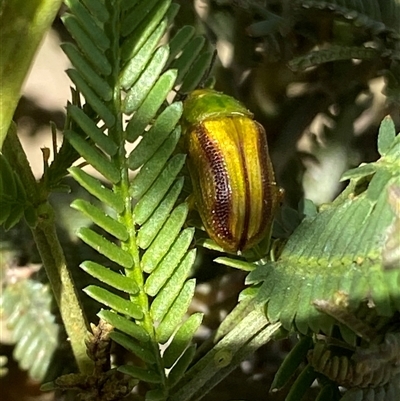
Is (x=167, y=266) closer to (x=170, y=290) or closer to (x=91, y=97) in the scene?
(x=170, y=290)

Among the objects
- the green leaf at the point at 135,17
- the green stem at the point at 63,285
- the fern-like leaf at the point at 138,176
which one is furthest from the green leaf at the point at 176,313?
the green leaf at the point at 135,17

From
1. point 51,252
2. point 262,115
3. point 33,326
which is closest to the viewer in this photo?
point 51,252

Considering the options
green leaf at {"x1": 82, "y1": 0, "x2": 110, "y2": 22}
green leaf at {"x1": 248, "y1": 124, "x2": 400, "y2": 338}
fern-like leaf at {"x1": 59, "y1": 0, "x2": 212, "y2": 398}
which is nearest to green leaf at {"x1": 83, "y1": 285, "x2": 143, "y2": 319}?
fern-like leaf at {"x1": 59, "y1": 0, "x2": 212, "y2": 398}

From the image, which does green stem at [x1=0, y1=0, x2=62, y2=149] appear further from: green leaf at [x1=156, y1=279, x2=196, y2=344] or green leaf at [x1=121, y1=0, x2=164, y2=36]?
green leaf at [x1=156, y1=279, x2=196, y2=344]

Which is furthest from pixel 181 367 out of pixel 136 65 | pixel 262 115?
pixel 262 115

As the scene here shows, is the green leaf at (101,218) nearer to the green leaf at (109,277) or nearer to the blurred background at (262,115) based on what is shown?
the green leaf at (109,277)

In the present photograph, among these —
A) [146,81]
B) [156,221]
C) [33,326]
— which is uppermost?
[146,81]

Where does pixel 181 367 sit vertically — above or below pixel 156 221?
below

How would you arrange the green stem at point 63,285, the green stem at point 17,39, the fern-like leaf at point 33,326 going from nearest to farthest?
the green stem at point 17,39, the green stem at point 63,285, the fern-like leaf at point 33,326
